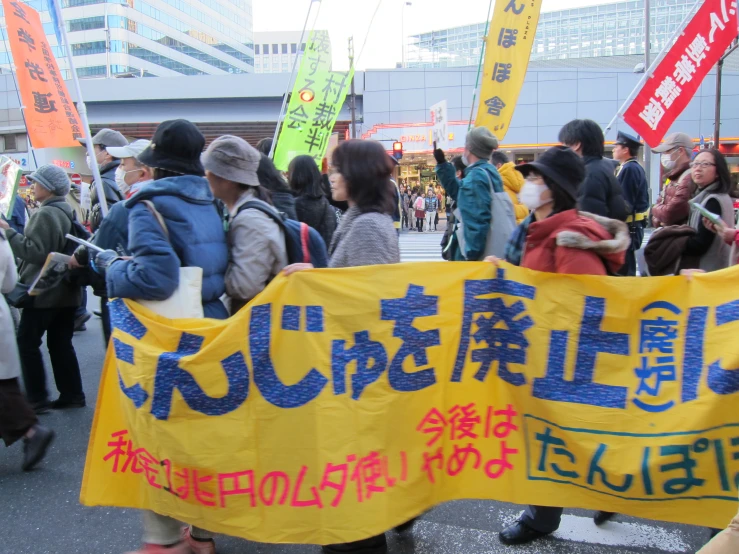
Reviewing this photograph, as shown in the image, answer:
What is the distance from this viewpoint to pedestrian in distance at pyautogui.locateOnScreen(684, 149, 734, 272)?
3.91m

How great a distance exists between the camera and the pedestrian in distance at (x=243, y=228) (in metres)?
2.88

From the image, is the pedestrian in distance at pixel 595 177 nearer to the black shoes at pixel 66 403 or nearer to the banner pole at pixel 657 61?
the banner pole at pixel 657 61

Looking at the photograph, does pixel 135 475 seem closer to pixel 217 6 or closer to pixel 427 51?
pixel 427 51

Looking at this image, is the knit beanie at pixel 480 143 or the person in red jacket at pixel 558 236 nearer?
the person in red jacket at pixel 558 236

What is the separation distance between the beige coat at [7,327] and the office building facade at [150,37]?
6933cm

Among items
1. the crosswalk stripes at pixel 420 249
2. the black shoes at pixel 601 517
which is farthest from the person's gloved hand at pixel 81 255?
the crosswalk stripes at pixel 420 249

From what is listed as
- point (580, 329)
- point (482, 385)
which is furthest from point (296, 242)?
point (580, 329)

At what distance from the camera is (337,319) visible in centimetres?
269

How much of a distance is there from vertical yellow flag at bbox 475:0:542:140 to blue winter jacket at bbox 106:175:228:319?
4665 millimetres

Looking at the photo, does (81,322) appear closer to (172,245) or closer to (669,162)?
(172,245)

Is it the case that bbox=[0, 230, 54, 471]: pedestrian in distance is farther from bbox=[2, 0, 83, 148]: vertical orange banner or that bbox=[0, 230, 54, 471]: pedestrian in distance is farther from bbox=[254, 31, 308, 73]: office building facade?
bbox=[254, 31, 308, 73]: office building facade

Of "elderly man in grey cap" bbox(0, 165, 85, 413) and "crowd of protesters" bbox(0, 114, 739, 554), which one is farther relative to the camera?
"elderly man in grey cap" bbox(0, 165, 85, 413)

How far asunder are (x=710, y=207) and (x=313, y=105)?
5.51 m

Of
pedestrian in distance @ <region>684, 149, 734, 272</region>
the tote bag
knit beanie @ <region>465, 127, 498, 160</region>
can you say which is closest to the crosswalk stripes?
knit beanie @ <region>465, 127, 498, 160</region>
